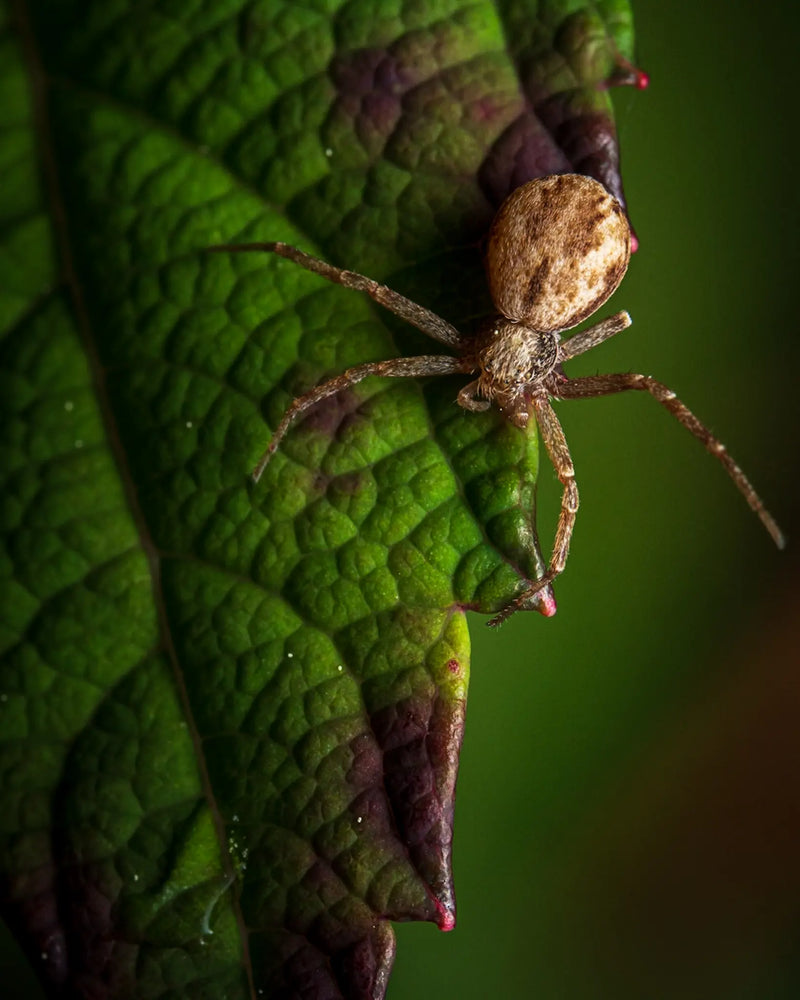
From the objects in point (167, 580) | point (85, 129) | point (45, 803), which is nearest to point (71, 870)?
point (45, 803)

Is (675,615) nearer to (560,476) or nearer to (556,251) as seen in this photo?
(560,476)

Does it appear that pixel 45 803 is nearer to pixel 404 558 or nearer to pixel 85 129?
pixel 404 558

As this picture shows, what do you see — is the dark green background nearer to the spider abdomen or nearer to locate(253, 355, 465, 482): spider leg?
the spider abdomen

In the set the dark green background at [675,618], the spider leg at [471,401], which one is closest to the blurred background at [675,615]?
the dark green background at [675,618]

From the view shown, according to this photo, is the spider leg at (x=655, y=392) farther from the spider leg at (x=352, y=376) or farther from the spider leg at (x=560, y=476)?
the spider leg at (x=352, y=376)

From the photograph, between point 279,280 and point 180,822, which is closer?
point 180,822

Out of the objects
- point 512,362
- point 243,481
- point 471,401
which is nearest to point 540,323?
point 512,362
